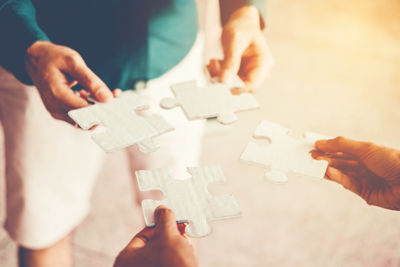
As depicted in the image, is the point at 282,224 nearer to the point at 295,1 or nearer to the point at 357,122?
the point at 357,122

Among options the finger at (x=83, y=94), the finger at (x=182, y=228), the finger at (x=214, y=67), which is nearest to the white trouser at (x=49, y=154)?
the finger at (x=214, y=67)

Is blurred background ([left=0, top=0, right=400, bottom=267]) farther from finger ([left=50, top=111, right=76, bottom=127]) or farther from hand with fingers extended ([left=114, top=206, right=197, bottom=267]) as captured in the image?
finger ([left=50, top=111, right=76, bottom=127])

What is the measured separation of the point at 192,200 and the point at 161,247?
105 millimetres

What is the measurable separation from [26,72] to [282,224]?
2.90ft

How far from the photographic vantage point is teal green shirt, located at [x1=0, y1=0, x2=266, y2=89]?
812mm

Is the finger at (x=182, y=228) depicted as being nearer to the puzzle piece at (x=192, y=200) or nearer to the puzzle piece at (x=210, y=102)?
the puzzle piece at (x=192, y=200)

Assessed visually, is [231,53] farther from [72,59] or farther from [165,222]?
[165,222]

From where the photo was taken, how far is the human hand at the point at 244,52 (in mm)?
857

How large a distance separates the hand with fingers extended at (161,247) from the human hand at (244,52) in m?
0.36

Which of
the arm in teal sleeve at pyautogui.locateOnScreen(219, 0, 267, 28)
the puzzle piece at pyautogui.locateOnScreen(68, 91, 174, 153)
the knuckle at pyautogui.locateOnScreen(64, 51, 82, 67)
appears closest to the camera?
the puzzle piece at pyautogui.locateOnScreen(68, 91, 174, 153)

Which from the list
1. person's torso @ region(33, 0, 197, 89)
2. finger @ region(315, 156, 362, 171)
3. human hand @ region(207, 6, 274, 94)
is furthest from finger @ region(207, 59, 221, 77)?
finger @ region(315, 156, 362, 171)

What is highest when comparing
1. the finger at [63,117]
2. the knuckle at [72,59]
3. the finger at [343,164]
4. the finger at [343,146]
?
the knuckle at [72,59]

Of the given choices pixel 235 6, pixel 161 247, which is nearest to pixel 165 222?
pixel 161 247

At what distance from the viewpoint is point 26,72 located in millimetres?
839
